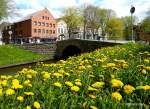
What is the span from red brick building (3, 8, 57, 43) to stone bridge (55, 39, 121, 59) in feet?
151

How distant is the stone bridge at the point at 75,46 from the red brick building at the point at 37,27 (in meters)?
46.1

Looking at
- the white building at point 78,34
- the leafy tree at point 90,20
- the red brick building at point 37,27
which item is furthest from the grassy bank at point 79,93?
the red brick building at point 37,27

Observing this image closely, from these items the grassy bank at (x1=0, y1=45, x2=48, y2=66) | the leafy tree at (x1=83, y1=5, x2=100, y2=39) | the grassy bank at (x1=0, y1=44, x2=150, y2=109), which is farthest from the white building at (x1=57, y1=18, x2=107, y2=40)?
the grassy bank at (x1=0, y1=44, x2=150, y2=109)

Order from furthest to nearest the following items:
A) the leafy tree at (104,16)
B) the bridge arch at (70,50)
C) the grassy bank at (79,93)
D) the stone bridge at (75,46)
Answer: the leafy tree at (104,16), the bridge arch at (70,50), the stone bridge at (75,46), the grassy bank at (79,93)

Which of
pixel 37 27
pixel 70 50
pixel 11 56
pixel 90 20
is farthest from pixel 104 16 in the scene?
pixel 11 56

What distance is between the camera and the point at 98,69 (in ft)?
20.8

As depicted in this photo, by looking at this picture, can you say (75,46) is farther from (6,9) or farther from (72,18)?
(72,18)

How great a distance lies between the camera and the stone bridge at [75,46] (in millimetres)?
52250

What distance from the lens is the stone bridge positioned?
5225cm

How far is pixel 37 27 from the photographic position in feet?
372

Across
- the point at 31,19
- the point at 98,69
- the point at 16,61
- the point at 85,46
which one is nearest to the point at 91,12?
the point at 31,19

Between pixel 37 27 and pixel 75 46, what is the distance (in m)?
57.1

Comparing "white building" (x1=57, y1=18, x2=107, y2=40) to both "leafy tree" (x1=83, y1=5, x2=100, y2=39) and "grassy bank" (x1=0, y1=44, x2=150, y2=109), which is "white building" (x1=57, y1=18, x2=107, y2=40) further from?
"grassy bank" (x1=0, y1=44, x2=150, y2=109)

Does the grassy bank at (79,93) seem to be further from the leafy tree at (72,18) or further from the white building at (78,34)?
the leafy tree at (72,18)
